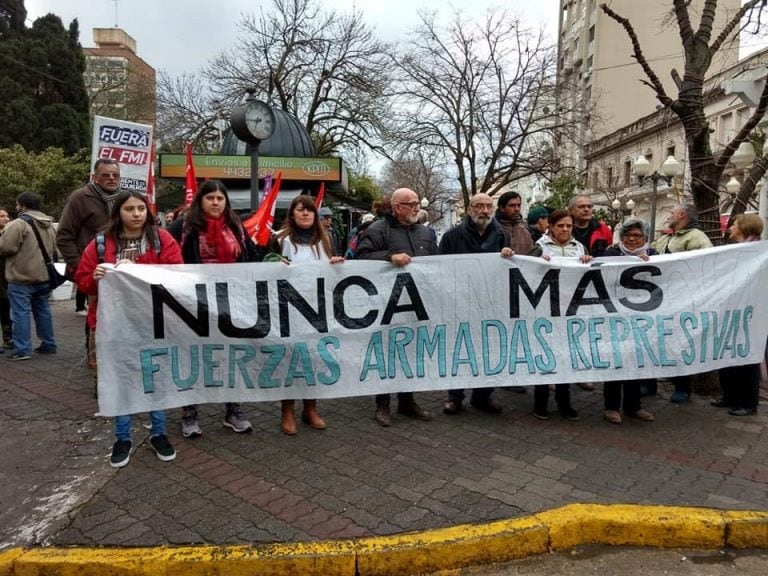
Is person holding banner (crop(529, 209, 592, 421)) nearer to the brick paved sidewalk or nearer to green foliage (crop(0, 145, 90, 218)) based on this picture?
the brick paved sidewalk

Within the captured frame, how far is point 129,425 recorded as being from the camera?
12.4 ft

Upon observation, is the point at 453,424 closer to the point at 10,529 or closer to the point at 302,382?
the point at 302,382

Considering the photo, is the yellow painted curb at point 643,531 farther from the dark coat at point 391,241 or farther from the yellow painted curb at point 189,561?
the dark coat at point 391,241

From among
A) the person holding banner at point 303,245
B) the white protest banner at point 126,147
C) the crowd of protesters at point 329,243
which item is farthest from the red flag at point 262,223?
the person holding banner at point 303,245

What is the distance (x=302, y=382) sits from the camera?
13.4ft

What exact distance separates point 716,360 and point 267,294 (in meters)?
3.64

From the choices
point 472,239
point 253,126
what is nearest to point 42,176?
point 253,126

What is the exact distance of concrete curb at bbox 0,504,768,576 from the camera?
2.66 meters

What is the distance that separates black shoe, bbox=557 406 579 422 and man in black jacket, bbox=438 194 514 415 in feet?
1.75

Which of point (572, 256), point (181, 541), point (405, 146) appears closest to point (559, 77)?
point (405, 146)

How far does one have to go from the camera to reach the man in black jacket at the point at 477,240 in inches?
184

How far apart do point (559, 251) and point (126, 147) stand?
582 cm

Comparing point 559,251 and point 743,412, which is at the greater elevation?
point 559,251

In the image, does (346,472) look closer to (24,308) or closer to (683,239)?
(683,239)
